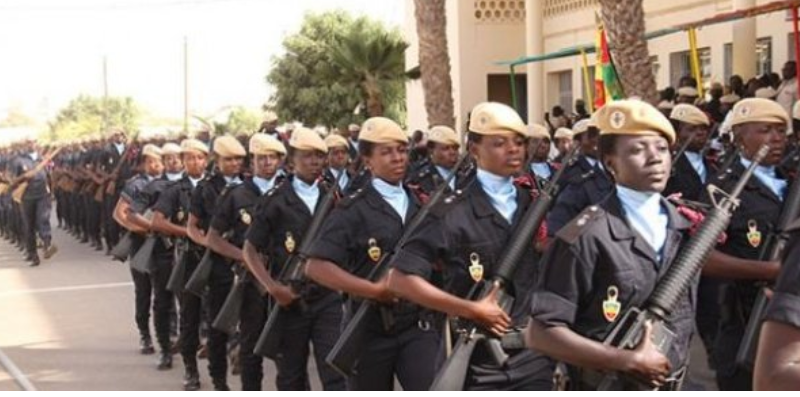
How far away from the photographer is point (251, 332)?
7324mm

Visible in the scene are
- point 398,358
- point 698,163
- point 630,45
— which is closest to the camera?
point 398,358

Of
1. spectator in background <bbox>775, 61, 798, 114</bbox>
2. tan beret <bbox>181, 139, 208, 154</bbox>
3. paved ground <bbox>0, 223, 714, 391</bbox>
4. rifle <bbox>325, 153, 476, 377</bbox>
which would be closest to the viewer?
rifle <bbox>325, 153, 476, 377</bbox>

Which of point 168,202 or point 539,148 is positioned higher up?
point 539,148

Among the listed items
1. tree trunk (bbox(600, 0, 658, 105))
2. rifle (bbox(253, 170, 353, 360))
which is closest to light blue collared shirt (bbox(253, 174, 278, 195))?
rifle (bbox(253, 170, 353, 360))

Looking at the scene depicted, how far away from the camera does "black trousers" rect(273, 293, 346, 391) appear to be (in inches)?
252

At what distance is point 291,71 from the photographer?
123 feet

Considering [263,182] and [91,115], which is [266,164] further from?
[91,115]

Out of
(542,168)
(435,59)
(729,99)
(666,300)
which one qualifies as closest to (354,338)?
(666,300)

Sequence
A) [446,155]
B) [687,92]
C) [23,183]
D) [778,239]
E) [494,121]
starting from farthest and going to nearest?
[23,183] → [687,92] → [446,155] → [778,239] → [494,121]

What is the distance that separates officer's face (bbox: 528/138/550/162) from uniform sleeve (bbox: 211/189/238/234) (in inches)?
97.2

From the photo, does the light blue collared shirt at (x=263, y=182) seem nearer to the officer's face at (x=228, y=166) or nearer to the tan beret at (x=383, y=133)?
the officer's face at (x=228, y=166)

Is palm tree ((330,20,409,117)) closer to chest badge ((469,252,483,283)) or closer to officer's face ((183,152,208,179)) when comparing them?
officer's face ((183,152,208,179))

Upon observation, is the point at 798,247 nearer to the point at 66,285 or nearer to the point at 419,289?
the point at 419,289

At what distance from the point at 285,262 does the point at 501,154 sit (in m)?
2.36
